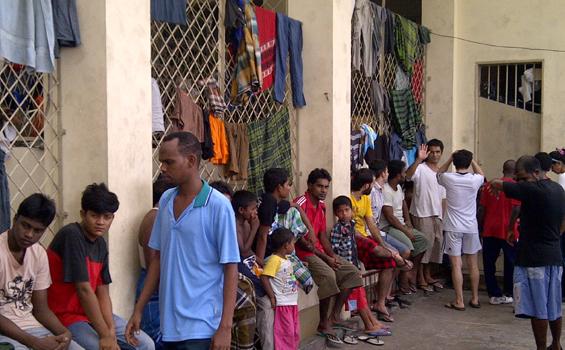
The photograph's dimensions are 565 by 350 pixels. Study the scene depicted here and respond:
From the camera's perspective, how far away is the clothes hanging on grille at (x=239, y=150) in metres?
6.43

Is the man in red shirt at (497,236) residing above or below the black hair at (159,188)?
below

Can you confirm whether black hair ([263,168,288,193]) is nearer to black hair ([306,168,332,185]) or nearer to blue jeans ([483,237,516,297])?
black hair ([306,168,332,185])

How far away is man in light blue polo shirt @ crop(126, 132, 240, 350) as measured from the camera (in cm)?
337

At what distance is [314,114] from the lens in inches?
287

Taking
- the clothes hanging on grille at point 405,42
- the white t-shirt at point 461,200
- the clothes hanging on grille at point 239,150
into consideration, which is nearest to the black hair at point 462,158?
the white t-shirt at point 461,200

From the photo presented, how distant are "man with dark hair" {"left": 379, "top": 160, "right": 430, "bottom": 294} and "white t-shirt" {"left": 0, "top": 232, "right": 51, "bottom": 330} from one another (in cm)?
476

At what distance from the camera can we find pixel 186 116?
19.3ft

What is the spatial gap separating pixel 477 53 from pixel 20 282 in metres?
8.25

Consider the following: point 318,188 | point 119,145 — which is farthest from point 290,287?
point 119,145

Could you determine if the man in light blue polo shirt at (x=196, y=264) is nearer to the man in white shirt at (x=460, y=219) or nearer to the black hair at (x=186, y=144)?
the black hair at (x=186, y=144)

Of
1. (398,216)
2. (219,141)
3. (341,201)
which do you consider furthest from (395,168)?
(219,141)

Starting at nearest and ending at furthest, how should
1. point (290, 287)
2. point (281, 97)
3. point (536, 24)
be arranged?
1. point (290, 287)
2. point (281, 97)
3. point (536, 24)

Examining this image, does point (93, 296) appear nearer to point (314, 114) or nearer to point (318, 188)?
point (318, 188)

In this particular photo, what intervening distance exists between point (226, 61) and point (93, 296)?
3.11m
